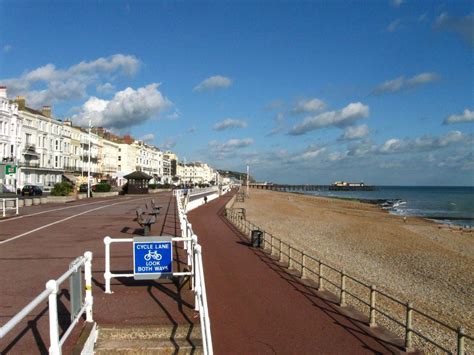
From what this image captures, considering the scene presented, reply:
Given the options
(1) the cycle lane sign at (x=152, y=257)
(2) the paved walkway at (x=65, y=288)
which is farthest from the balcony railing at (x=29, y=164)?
(1) the cycle lane sign at (x=152, y=257)

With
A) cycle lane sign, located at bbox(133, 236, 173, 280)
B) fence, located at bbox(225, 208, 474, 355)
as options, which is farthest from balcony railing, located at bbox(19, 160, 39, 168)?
cycle lane sign, located at bbox(133, 236, 173, 280)

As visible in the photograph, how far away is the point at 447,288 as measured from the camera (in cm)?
1652

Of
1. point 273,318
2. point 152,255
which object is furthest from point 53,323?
point 273,318

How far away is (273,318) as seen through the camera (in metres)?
8.16

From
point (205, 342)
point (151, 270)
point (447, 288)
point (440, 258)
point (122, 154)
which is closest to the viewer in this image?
point (205, 342)

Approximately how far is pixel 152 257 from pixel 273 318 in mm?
2432

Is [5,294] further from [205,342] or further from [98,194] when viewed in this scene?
[98,194]

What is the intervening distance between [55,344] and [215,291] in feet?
20.1

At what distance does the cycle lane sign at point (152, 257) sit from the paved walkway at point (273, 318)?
1.24 meters

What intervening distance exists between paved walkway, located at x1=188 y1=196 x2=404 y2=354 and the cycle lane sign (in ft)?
4.08

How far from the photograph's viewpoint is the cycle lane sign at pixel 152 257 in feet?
25.0

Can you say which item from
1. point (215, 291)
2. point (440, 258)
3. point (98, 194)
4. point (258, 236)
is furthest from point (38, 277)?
point (98, 194)

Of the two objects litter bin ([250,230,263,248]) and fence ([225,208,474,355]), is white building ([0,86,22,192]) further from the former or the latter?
fence ([225,208,474,355])

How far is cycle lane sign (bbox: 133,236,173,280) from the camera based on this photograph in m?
7.61
